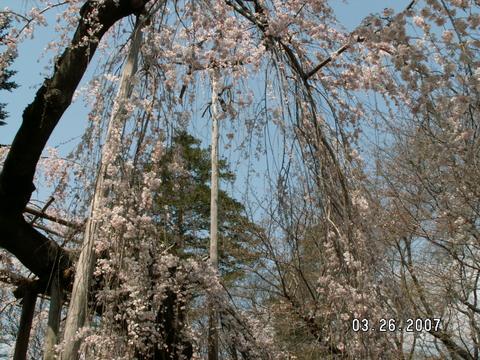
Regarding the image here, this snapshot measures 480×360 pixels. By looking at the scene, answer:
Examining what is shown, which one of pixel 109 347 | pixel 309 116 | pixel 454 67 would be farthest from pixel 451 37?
pixel 109 347

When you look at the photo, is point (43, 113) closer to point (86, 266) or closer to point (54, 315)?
point (86, 266)

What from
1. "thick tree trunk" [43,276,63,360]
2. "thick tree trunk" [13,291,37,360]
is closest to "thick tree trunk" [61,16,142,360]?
"thick tree trunk" [43,276,63,360]

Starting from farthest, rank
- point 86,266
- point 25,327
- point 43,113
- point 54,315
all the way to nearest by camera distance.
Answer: point 25,327 → point 54,315 → point 43,113 → point 86,266

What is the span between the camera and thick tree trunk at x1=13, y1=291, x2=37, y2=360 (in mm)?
3428

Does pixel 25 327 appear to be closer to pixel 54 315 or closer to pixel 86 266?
pixel 54 315

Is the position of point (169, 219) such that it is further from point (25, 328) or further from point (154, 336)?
point (25, 328)

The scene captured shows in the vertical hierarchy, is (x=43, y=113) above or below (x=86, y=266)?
above

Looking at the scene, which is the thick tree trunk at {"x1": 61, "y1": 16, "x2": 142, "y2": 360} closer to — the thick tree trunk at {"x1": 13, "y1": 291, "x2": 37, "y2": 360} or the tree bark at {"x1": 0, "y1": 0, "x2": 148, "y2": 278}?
the tree bark at {"x1": 0, "y1": 0, "x2": 148, "y2": 278}

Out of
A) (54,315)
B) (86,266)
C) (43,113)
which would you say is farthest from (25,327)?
(43,113)

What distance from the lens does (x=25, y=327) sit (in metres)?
3.47

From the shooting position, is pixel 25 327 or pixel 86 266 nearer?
pixel 86 266

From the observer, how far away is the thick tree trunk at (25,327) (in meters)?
3.43

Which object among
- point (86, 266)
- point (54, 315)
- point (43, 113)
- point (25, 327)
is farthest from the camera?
point (25, 327)

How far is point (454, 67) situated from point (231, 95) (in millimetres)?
1752
